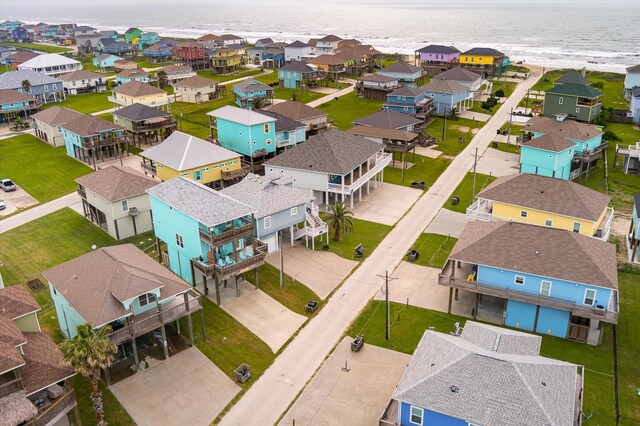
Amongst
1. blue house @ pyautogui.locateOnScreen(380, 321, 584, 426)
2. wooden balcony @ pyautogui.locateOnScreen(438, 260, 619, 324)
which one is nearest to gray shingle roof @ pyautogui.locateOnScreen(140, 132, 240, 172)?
wooden balcony @ pyautogui.locateOnScreen(438, 260, 619, 324)

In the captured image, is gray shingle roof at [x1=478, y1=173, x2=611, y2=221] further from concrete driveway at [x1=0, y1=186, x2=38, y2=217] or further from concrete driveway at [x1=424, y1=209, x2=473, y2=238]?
concrete driveway at [x1=0, y1=186, x2=38, y2=217]

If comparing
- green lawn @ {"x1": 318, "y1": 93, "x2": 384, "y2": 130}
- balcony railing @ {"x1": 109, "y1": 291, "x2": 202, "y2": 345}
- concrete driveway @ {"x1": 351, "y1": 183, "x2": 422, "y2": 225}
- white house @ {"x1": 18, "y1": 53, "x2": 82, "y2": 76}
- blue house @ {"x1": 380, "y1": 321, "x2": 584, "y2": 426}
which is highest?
white house @ {"x1": 18, "y1": 53, "x2": 82, "y2": 76}

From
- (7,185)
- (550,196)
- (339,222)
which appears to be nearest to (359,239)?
(339,222)

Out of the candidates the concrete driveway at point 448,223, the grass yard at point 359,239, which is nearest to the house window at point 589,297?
the concrete driveway at point 448,223

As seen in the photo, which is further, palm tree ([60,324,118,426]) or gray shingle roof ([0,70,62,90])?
gray shingle roof ([0,70,62,90])

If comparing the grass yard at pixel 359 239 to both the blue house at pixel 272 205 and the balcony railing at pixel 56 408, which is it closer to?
the blue house at pixel 272 205

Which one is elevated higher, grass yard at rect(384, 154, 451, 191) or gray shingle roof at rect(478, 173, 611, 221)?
gray shingle roof at rect(478, 173, 611, 221)
